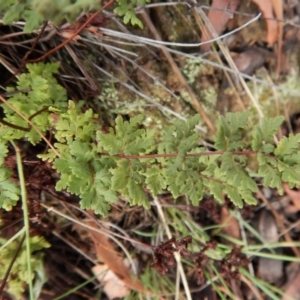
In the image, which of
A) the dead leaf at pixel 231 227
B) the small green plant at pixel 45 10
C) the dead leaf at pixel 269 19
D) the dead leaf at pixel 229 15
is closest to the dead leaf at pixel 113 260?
the dead leaf at pixel 231 227

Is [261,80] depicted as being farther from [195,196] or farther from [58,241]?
[58,241]

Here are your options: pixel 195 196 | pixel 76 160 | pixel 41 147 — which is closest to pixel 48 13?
pixel 76 160

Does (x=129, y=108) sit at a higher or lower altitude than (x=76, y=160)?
lower

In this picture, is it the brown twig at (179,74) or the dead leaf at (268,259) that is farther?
the dead leaf at (268,259)

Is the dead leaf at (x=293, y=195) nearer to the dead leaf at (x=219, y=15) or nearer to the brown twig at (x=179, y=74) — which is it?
the brown twig at (x=179, y=74)

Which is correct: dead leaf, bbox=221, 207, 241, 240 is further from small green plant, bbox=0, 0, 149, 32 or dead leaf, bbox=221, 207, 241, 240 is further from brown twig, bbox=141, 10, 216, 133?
small green plant, bbox=0, 0, 149, 32

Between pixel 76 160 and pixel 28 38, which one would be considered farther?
pixel 28 38

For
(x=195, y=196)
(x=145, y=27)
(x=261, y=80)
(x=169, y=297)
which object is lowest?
(x=169, y=297)

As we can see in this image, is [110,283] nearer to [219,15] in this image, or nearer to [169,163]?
[169,163]
